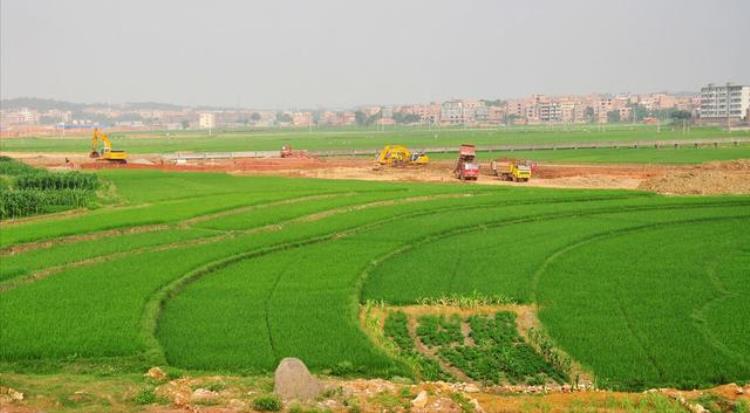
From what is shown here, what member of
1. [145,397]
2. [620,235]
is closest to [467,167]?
[620,235]

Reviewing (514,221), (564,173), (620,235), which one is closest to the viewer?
(620,235)

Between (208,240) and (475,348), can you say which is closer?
(475,348)

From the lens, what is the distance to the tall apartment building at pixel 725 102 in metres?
160

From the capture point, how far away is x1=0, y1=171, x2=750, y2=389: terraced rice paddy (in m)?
14.0

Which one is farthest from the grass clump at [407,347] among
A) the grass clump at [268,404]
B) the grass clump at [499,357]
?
the grass clump at [268,404]

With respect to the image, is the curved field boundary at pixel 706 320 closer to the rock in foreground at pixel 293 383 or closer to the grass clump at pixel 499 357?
the grass clump at pixel 499 357

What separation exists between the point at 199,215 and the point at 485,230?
36.0ft

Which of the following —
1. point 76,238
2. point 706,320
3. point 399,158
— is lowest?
point 706,320

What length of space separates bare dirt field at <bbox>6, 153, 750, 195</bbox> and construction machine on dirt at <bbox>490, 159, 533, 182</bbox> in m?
0.65

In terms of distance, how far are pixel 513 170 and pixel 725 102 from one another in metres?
134

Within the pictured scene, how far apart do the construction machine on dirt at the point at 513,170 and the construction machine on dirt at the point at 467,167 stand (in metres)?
2.10

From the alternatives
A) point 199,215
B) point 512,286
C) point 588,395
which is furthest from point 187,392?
point 199,215

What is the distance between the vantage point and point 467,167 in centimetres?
4894

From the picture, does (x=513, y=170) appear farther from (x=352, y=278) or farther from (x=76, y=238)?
(x=352, y=278)
